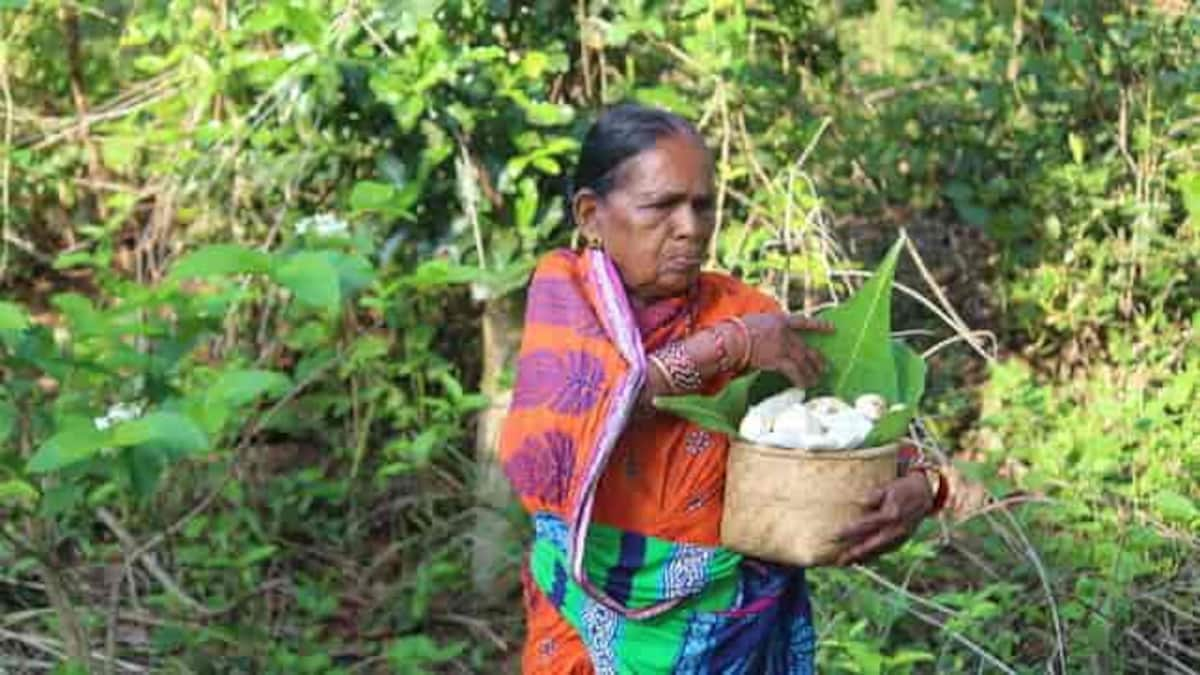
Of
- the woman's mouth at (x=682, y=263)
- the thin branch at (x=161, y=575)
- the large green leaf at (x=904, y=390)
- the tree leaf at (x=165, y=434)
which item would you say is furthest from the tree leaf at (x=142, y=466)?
the thin branch at (x=161, y=575)

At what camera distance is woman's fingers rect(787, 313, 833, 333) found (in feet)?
8.02

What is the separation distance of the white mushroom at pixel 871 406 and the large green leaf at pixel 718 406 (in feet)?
0.43

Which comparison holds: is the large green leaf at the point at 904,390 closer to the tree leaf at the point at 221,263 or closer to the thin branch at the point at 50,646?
the tree leaf at the point at 221,263

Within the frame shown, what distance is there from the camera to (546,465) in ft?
7.85

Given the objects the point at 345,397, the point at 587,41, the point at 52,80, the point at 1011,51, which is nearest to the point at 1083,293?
the point at 1011,51

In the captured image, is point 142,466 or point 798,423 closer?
point 798,423

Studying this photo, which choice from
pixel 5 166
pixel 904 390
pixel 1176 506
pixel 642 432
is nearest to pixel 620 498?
pixel 642 432

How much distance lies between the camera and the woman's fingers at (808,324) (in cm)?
244

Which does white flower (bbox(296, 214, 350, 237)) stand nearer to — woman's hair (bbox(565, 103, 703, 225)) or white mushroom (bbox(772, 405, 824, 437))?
woman's hair (bbox(565, 103, 703, 225))

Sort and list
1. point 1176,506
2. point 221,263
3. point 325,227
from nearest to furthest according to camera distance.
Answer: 1. point 221,263
2. point 1176,506
3. point 325,227

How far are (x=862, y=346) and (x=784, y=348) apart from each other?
0.15 m

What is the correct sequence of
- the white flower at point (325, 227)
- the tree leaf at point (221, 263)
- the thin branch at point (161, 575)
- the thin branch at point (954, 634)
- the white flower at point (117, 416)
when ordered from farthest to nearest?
the thin branch at point (161, 575)
the white flower at point (325, 227)
the thin branch at point (954, 634)
the white flower at point (117, 416)
the tree leaf at point (221, 263)

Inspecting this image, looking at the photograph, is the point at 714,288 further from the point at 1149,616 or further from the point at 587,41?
the point at 587,41

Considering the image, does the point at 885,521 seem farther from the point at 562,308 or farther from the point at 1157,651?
the point at 1157,651
